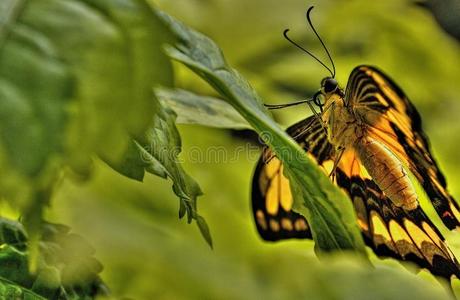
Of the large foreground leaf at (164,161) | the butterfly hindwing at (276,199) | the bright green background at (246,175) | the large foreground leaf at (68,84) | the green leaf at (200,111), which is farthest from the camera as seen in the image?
the bright green background at (246,175)

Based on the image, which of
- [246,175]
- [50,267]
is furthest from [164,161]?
[246,175]

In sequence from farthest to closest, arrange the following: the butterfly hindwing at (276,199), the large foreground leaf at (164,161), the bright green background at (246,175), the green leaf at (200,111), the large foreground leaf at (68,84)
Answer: the bright green background at (246,175)
the butterfly hindwing at (276,199)
the green leaf at (200,111)
the large foreground leaf at (164,161)
the large foreground leaf at (68,84)

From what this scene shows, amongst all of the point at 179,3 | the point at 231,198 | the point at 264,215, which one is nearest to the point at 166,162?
the point at 264,215

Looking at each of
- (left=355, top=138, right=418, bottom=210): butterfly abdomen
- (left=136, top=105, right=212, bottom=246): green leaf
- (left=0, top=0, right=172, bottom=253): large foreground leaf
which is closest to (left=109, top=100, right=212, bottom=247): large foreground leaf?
(left=136, top=105, right=212, bottom=246): green leaf

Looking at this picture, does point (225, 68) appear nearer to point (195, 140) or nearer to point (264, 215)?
point (264, 215)

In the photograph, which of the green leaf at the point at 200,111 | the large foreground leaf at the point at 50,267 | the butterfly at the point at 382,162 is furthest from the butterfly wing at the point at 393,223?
the large foreground leaf at the point at 50,267

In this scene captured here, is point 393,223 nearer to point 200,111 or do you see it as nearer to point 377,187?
point 377,187

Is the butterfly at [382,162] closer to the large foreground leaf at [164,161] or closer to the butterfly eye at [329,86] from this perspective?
the butterfly eye at [329,86]
